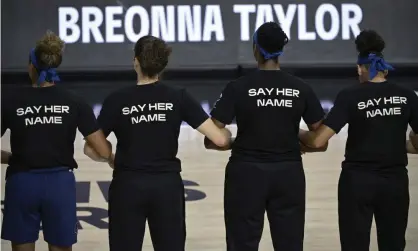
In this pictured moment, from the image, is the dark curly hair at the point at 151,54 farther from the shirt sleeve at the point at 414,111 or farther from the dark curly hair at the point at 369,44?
the shirt sleeve at the point at 414,111

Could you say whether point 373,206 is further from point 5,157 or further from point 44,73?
point 5,157

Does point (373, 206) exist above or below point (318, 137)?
below

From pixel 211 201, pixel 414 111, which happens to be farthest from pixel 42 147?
pixel 211 201

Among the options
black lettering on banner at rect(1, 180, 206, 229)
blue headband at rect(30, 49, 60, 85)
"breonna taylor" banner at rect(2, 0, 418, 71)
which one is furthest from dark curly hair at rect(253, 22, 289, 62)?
"breonna taylor" banner at rect(2, 0, 418, 71)

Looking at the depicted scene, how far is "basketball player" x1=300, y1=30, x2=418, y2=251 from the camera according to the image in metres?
4.76

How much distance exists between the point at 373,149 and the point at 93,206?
3.09 meters

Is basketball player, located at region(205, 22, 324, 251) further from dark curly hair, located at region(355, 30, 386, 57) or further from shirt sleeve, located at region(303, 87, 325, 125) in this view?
dark curly hair, located at region(355, 30, 386, 57)

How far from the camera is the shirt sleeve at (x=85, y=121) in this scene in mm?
4711

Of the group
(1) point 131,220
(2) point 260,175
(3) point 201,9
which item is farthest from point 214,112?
(3) point 201,9

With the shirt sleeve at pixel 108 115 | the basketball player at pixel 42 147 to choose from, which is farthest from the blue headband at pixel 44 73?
the shirt sleeve at pixel 108 115

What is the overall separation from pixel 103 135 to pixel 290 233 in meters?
1.09

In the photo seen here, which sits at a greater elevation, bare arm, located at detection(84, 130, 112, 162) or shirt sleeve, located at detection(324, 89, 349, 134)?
shirt sleeve, located at detection(324, 89, 349, 134)

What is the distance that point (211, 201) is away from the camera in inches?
298

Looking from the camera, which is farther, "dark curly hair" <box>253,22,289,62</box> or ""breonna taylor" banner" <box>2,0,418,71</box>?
""breonna taylor" banner" <box>2,0,418,71</box>
